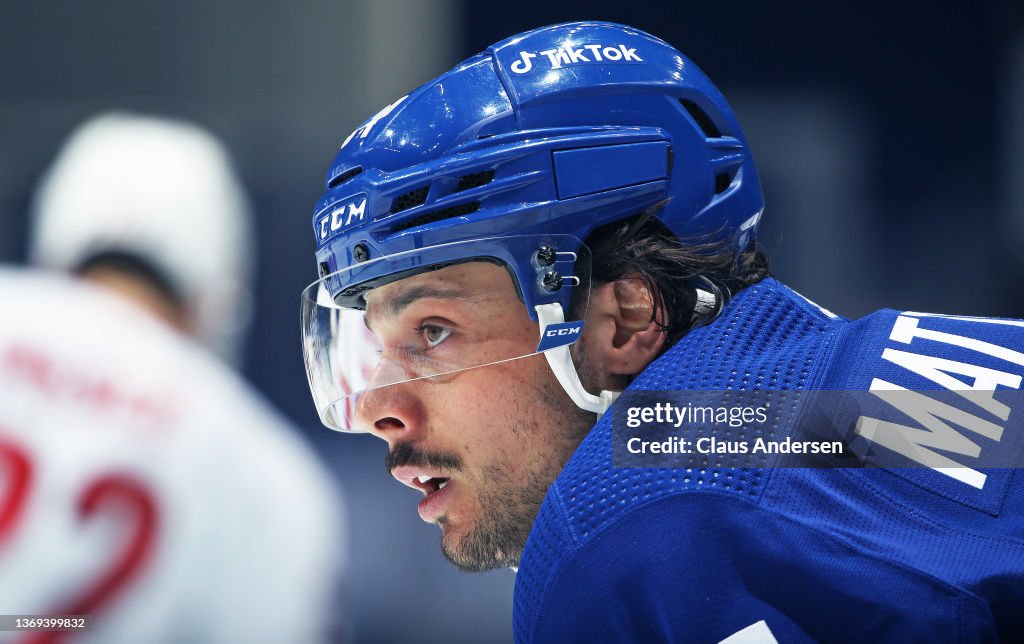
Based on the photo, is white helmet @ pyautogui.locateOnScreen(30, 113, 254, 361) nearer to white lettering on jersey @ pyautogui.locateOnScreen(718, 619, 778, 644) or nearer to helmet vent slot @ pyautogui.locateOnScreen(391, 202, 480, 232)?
helmet vent slot @ pyautogui.locateOnScreen(391, 202, 480, 232)

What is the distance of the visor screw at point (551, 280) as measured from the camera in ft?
5.96

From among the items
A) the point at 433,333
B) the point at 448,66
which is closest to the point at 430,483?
the point at 433,333

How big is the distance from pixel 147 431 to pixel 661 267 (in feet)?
7.25

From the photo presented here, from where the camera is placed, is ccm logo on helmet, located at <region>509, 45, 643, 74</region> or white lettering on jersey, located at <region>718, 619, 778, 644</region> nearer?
white lettering on jersey, located at <region>718, 619, 778, 644</region>

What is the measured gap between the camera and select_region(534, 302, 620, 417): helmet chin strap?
5.99 ft

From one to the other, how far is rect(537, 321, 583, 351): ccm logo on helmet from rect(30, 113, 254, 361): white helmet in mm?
2082

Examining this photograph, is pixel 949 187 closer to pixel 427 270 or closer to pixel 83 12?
pixel 427 270

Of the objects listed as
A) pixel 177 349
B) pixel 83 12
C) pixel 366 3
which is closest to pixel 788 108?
pixel 366 3

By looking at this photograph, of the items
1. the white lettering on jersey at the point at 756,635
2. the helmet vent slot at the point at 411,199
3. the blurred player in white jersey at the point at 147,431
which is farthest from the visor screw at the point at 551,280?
the blurred player in white jersey at the point at 147,431

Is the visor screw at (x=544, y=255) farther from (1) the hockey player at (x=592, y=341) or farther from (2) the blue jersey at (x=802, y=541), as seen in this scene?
(2) the blue jersey at (x=802, y=541)

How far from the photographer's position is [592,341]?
1878 mm

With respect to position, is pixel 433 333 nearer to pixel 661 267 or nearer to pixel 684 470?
pixel 661 267

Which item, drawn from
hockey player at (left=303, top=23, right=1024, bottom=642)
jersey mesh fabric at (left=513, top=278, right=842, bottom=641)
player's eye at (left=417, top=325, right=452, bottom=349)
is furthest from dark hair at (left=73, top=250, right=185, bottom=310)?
jersey mesh fabric at (left=513, top=278, right=842, bottom=641)

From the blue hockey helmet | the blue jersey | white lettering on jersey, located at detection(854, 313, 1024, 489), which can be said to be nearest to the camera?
the blue jersey
